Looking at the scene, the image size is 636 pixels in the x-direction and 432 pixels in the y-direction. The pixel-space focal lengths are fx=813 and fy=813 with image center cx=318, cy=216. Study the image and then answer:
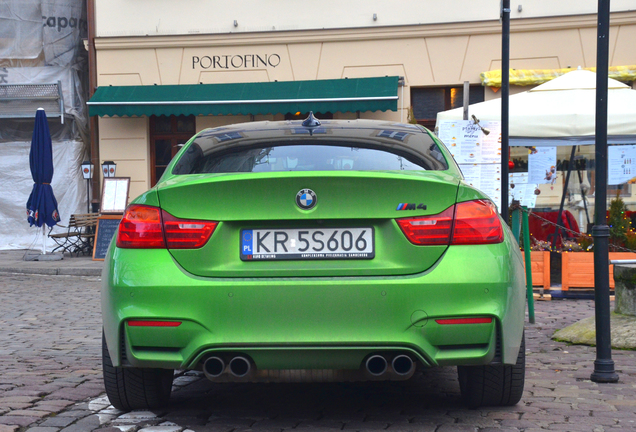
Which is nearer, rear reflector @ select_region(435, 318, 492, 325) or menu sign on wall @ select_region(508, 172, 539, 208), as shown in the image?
rear reflector @ select_region(435, 318, 492, 325)

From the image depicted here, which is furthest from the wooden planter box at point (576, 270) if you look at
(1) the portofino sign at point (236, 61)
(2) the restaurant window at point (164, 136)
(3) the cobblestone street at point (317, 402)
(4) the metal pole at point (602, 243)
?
(2) the restaurant window at point (164, 136)

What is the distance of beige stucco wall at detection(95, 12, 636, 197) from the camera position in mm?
16359

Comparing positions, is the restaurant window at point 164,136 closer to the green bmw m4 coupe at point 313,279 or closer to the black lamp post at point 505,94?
the black lamp post at point 505,94

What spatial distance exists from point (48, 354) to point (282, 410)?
263cm

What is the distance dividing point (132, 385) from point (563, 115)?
7823 mm

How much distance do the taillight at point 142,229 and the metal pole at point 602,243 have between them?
264 cm

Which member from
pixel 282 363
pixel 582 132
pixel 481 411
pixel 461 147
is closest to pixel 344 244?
pixel 282 363

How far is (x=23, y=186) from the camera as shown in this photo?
61.5 feet

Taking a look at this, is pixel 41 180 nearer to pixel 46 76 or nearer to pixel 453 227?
pixel 46 76

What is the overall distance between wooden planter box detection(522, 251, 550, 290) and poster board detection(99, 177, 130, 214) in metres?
8.62

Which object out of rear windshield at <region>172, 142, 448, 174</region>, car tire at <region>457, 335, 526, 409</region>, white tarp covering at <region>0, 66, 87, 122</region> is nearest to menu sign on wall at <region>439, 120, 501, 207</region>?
rear windshield at <region>172, 142, 448, 174</region>

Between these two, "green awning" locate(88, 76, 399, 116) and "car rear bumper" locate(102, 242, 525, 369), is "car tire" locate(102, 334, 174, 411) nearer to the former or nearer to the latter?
"car rear bumper" locate(102, 242, 525, 369)

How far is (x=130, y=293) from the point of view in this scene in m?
3.41

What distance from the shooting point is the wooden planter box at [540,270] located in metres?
9.42
